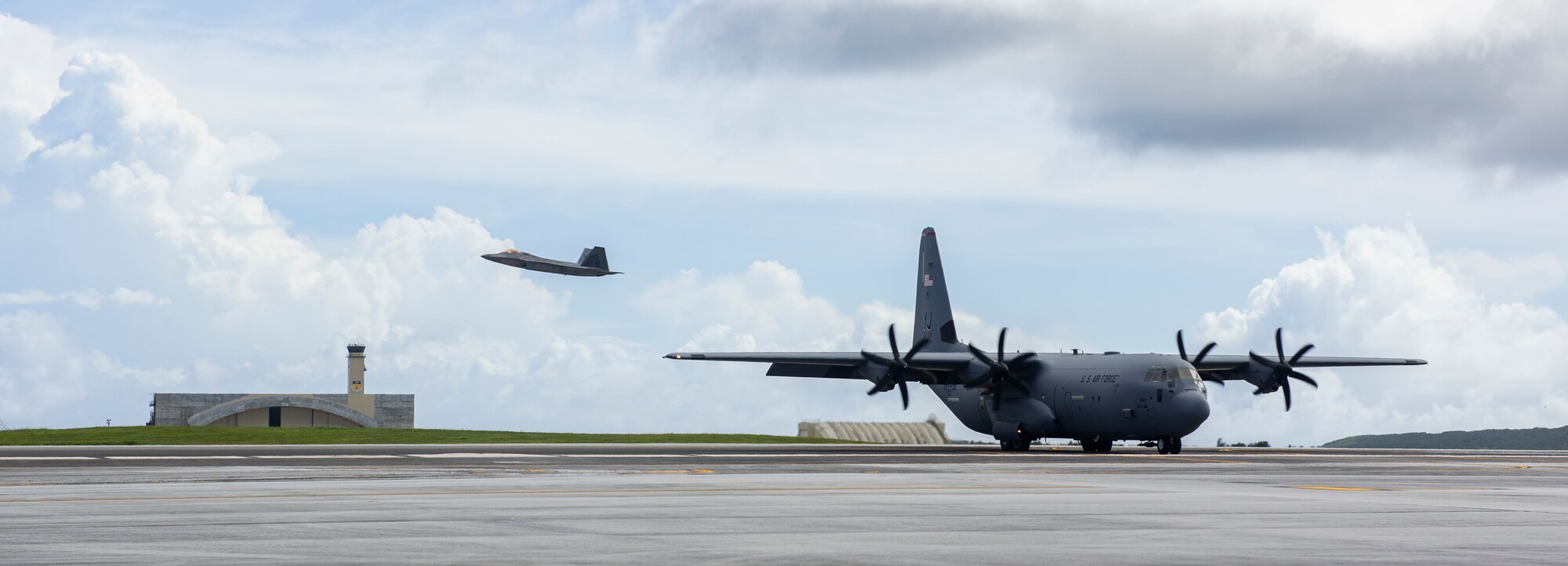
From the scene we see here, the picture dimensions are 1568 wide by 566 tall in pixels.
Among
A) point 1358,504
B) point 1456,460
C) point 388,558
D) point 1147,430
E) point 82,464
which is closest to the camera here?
point 388,558

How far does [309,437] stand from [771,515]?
180 ft

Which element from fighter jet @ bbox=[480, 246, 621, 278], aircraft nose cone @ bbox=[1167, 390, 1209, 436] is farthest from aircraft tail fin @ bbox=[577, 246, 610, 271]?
aircraft nose cone @ bbox=[1167, 390, 1209, 436]

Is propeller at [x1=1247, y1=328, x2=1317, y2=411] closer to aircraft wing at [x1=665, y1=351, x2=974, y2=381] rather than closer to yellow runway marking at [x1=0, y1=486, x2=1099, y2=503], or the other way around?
aircraft wing at [x1=665, y1=351, x2=974, y2=381]

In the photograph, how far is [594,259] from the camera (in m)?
96.4

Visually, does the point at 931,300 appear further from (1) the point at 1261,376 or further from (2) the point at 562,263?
(2) the point at 562,263

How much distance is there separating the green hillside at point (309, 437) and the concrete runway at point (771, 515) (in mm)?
33111

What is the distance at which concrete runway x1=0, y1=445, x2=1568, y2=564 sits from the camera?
38.5ft

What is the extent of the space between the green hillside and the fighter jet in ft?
59.3

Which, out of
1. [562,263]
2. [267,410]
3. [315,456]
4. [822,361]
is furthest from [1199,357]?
[267,410]

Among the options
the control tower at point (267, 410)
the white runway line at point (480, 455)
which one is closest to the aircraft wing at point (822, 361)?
the white runway line at point (480, 455)

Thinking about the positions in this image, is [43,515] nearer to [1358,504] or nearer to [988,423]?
[1358,504]

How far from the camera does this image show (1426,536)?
13508 millimetres

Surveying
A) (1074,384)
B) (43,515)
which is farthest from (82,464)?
(1074,384)

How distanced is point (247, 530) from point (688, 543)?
4.54 m
